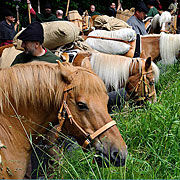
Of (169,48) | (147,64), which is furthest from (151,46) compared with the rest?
(147,64)

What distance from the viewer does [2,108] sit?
2338 millimetres

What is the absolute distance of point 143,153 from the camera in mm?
2902

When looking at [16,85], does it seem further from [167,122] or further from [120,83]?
[120,83]

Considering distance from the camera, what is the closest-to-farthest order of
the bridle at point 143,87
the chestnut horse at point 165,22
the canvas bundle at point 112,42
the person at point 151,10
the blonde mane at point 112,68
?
the blonde mane at point 112,68, the bridle at point 143,87, the canvas bundle at point 112,42, the chestnut horse at point 165,22, the person at point 151,10

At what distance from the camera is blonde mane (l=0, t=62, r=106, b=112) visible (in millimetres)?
2344

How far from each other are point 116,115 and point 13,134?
5.64 feet

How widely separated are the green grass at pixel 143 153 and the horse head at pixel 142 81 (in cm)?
81

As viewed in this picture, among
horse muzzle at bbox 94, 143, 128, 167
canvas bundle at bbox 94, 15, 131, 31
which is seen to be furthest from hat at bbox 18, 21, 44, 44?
canvas bundle at bbox 94, 15, 131, 31

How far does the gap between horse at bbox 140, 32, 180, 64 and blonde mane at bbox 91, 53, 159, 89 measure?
1949 millimetres

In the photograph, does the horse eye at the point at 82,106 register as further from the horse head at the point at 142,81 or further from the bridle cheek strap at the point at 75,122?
the horse head at the point at 142,81

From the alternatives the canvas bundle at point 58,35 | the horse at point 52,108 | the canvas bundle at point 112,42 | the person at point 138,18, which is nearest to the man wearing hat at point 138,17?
the person at point 138,18

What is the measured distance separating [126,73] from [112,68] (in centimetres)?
26

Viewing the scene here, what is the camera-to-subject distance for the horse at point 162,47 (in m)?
6.70

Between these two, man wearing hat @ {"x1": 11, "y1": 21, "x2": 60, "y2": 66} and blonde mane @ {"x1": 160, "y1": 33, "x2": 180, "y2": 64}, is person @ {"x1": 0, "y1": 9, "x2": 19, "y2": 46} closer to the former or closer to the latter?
blonde mane @ {"x1": 160, "y1": 33, "x2": 180, "y2": 64}
